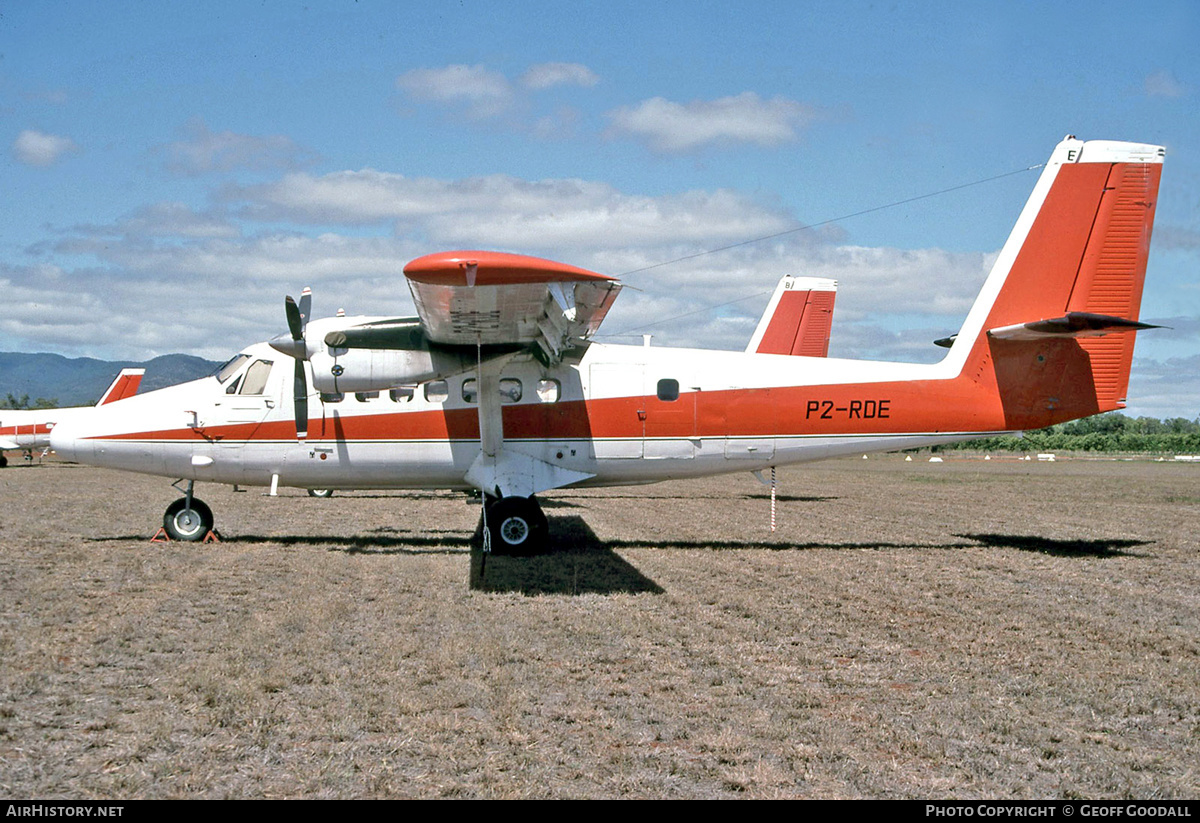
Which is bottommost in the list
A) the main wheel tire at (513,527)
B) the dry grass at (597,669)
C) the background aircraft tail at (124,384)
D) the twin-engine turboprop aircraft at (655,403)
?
the dry grass at (597,669)

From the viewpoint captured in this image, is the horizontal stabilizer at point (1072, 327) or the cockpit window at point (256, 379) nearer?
the horizontal stabilizer at point (1072, 327)

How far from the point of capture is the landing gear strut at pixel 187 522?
14000 mm

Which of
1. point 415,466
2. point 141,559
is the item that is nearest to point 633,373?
point 415,466

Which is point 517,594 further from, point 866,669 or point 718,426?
point 718,426

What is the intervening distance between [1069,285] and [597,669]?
407 inches

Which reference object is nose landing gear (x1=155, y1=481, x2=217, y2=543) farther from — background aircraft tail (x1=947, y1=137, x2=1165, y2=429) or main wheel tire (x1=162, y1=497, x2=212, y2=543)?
background aircraft tail (x1=947, y1=137, x2=1165, y2=429)

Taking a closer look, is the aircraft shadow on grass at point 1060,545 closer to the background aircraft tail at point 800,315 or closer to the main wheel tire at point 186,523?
the background aircraft tail at point 800,315

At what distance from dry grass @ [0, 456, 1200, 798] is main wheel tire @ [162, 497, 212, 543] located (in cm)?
73

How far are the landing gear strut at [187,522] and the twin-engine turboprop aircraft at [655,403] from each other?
0.09ft

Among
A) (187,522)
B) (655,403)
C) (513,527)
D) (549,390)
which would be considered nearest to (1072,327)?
(655,403)

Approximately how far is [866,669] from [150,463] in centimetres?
1089

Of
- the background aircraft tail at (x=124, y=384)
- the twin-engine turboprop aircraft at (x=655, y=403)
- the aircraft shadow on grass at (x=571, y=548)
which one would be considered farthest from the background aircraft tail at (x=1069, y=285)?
the background aircraft tail at (x=124, y=384)

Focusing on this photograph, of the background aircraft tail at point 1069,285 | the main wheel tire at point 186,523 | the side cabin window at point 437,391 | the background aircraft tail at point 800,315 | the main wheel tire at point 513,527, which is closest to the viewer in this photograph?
the main wheel tire at point 513,527

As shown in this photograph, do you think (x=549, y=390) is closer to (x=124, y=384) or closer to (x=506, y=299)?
(x=506, y=299)
